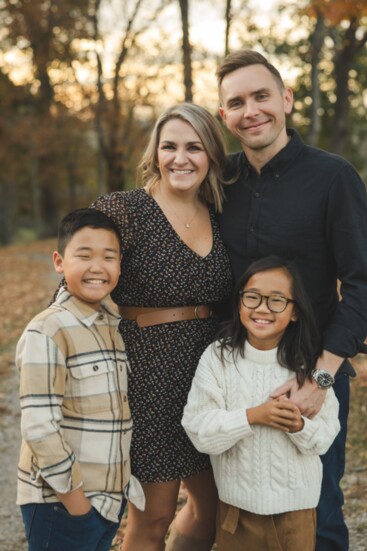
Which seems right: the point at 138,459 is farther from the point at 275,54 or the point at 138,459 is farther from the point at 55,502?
the point at 275,54

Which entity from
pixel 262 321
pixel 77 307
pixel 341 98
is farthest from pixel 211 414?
pixel 341 98

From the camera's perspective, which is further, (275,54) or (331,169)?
(275,54)

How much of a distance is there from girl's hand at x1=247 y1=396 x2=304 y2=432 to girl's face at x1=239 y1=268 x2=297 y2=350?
257mm

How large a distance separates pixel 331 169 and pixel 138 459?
4.79 ft

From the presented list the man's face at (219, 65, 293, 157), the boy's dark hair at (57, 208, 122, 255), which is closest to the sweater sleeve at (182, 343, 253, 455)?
the boy's dark hair at (57, 208, 122, 255)

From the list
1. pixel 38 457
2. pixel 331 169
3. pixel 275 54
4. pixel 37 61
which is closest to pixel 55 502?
pixel 38 457

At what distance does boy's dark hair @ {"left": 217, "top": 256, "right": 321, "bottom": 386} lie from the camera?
2586mm

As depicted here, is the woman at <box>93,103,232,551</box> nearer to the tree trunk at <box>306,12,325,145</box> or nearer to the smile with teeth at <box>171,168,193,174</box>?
the smile with teeth at <box>171,168,193,174</box>

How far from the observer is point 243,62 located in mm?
2807

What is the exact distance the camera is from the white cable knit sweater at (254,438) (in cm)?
249

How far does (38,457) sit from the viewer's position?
2168mm

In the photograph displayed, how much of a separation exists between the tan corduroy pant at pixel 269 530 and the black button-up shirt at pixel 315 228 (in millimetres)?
691

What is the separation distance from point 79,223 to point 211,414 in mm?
902

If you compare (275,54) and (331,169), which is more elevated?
(275,54)
